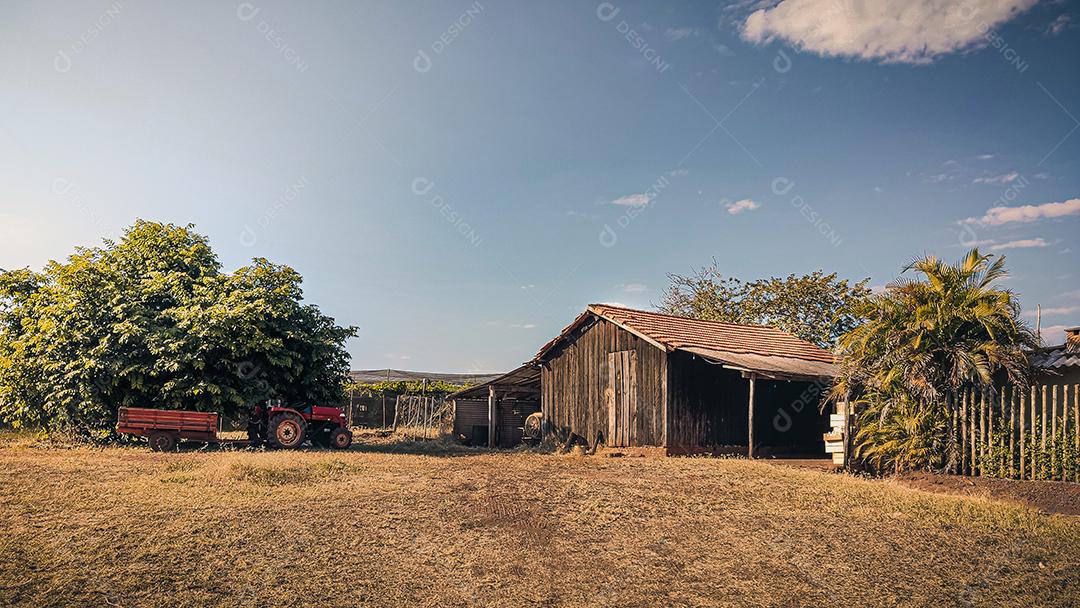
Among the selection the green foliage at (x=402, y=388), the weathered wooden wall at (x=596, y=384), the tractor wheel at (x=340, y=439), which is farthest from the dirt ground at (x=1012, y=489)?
the green foliage at (x=402, y=388)

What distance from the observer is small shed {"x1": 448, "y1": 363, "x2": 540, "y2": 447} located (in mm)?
28266

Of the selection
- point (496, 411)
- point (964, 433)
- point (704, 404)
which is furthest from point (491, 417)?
point (964, 433)

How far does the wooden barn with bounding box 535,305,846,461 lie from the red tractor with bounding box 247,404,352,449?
7.25m

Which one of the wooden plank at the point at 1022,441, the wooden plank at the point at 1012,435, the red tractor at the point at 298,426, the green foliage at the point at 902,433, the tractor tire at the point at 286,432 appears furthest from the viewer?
the red tractor at the point at 298,426

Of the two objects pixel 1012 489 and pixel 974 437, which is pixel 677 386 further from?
pixel 1012 489

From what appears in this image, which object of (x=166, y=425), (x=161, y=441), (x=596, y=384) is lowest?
(x=161, y=441)

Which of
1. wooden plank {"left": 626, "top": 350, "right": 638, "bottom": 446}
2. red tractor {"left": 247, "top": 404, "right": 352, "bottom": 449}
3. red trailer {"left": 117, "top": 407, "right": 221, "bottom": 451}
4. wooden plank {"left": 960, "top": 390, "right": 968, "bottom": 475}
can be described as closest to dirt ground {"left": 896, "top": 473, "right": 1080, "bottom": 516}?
wooden plank {"left": 960, "top": 390, "right": 968, "bottom": 475}

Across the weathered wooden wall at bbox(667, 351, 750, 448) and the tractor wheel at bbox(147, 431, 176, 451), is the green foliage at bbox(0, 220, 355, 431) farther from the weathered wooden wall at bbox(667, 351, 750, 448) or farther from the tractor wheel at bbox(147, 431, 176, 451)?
the weathered wooden wall at bbox(667, 351, 750, 448)

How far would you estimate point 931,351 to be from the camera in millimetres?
13812

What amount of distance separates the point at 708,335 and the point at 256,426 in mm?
14265

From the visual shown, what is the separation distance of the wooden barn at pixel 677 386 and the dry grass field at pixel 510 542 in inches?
280

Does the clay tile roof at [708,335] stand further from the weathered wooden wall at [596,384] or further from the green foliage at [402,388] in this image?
the green foliage at [402,388]

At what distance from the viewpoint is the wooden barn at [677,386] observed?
21.0 meters

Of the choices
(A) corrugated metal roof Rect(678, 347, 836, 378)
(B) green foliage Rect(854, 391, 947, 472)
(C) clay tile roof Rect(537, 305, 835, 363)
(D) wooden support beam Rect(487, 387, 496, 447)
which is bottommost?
(D) wooden support beam Rect(487, 387, 496, 447)
